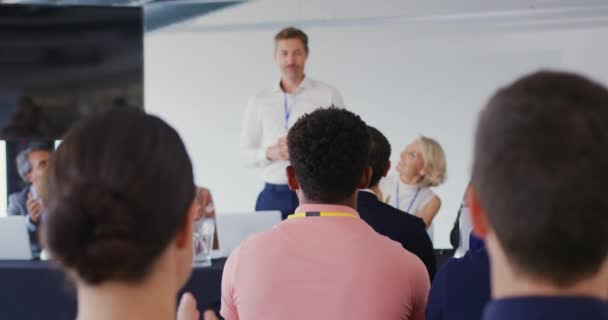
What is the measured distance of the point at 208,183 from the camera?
322 inches

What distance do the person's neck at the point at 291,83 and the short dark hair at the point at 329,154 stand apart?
2507 millimetres

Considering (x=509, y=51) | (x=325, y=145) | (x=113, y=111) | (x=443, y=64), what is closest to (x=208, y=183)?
(x=443, y=64)

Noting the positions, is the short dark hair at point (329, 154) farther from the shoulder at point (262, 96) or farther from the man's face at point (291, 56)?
the shoulder at point (262, 96)

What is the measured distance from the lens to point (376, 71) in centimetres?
784

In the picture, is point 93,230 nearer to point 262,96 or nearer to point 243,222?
point 243,222

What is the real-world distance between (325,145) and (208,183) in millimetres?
5968

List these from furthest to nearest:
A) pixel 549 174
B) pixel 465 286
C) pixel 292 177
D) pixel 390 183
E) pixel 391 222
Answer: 1. pixel 390 183
2. pixel 391 222
3. pixel 292 177
4. pixel 465 286
5. pixel 549 174

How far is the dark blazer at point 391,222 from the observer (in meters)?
2.71

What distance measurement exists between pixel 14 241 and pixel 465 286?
86.7 inches

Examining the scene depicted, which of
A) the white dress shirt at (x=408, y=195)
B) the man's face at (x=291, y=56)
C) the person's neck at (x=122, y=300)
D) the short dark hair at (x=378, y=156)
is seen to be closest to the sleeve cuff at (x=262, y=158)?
the man's face at (x=291, y=56)

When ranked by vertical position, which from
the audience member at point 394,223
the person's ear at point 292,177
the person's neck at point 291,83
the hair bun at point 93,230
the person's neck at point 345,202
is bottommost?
the audience member at point 394,223

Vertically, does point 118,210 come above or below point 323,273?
above

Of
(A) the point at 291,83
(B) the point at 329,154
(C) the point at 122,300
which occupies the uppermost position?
(A) the point at 291,83

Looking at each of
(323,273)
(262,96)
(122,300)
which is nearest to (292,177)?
(323,273)
